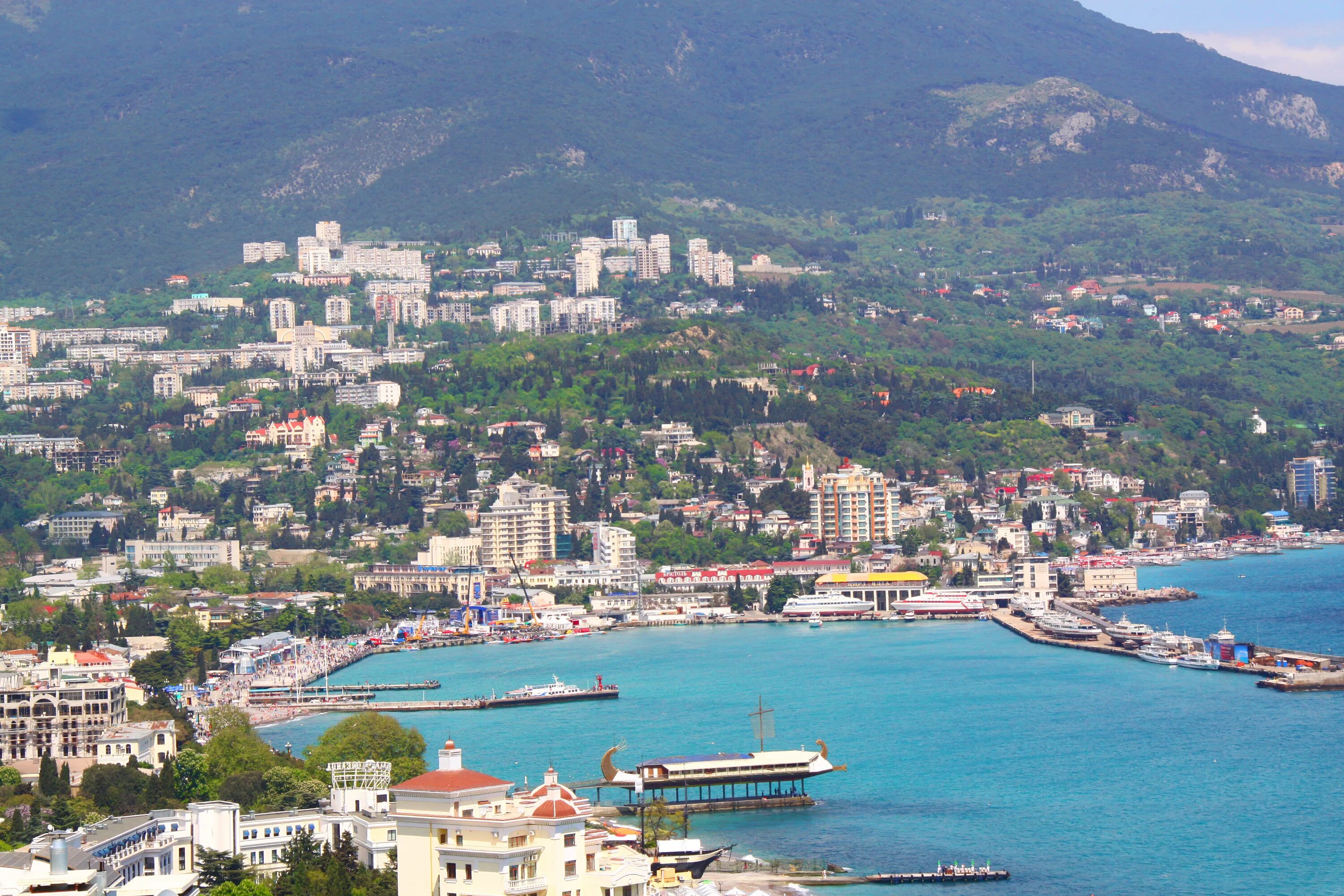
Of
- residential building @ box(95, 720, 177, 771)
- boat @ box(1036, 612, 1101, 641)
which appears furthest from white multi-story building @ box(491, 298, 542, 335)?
residential building @ box(95, 720, 177, 771)

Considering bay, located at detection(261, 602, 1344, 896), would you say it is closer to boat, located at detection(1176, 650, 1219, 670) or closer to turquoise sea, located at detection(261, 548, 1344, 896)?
turquoise sea, located at detection(261, 548, 1344, 896)

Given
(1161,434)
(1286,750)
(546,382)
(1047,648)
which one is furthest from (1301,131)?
(1286,750)

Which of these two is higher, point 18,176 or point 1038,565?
point 18,176

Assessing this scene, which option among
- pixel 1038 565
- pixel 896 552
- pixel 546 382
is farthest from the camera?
pixel 546 382

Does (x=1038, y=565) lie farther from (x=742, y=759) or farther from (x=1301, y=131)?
(x=1301, y=131)

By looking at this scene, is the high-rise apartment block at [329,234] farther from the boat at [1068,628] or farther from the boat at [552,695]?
the boat at [552,695]
